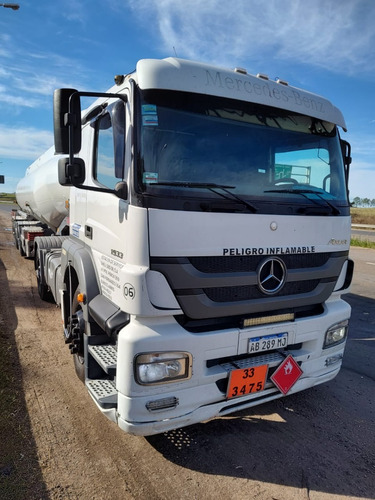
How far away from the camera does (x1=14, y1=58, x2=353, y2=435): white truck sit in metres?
2.38

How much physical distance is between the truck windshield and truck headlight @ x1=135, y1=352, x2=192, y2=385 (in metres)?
0.98

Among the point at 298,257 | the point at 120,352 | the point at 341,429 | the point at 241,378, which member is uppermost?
Result: the point at 298,257

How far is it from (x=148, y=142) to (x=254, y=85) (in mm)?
1051

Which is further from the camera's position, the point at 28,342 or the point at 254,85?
the point at 28,342

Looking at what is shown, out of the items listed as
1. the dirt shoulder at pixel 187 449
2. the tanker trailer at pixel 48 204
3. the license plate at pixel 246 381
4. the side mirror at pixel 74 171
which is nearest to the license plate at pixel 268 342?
the license plate at pixel 246 381

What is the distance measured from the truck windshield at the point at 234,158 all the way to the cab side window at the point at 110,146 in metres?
0.26

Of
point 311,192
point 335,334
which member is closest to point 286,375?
point 335,334

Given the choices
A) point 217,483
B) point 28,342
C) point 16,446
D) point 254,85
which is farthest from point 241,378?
point 28,342

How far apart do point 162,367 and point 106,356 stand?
56cm

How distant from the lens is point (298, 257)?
9.72ft

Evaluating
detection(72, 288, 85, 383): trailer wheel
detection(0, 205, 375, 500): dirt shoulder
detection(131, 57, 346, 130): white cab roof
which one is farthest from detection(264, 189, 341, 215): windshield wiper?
detection(72, 288, 85, 383): trailer wheel

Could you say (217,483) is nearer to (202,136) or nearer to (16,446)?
(16,446)

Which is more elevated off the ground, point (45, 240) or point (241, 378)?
point (45, 240)

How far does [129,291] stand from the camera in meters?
2.38
